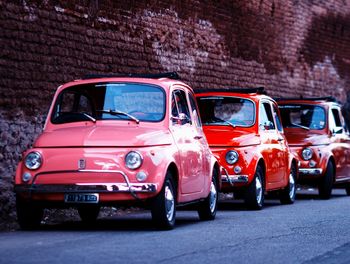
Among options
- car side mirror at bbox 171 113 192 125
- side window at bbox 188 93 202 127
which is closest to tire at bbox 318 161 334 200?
side window at bbox 188 93 202 127

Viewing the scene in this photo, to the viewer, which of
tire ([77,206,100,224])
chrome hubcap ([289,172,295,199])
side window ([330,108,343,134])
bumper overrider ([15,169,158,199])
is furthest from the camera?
side window ([330,108,343,134])

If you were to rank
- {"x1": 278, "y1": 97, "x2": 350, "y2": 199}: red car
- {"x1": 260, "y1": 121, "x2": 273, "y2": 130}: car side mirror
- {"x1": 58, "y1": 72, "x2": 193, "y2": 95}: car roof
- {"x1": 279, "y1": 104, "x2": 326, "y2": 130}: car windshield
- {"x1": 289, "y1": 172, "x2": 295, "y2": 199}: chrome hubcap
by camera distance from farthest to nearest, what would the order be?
{"x1": 279, "y1": 104, "x2": 326, "y2": 130}: car windshield < {"x1": 278, "y1": 97, "x2": 350, "y2": 199}: red car < {"x1": 289, "y1": 172, "x2": 295, "y2": 199}: chrome hubcap < {"x1": 260, "y1": 121, "x2": 273, "y2": 130}: car side mirror < {"x1": 58, "y1": 72, "x2": 193, "y2": 95}: car roof

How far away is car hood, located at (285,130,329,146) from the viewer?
1992 cm

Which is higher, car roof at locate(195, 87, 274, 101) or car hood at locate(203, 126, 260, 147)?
car roof at locate(195, 87, 274, 101)

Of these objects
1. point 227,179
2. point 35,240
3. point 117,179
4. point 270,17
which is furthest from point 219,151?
point 270,17

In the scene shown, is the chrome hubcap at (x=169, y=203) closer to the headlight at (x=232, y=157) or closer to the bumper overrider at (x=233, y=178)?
the bumper overrider at (x=233, y=178)

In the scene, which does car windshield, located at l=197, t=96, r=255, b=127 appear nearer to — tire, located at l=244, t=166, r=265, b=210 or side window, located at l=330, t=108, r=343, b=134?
tire, located at l=244, t=166, r=265, b=210

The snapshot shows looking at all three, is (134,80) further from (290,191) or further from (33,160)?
(290,191)

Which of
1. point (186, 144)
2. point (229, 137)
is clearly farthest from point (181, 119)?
point (229, 137)

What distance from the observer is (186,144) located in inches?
496

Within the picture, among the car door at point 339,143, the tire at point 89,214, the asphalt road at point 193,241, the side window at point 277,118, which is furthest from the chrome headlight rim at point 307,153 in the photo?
the tire at point 89,214

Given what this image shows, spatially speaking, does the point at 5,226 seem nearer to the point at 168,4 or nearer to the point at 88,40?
the point at 88,40

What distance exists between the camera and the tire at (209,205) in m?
13.5

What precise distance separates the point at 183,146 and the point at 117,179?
1474 millimetres
